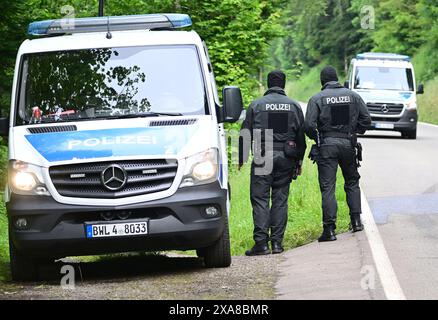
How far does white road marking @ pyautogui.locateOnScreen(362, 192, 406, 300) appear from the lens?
863 cm

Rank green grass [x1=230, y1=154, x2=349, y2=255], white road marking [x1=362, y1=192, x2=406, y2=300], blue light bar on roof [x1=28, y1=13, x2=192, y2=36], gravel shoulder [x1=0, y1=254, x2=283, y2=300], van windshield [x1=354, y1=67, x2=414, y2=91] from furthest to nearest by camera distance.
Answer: van windshield [x1=354, y1=67, x2=414, y2=91], green grass [x1=230, y1=154, x2=349, y2=255], blue light bar on roof [x1=28, y1=13, x2=192, y2=36], gravel shoulder [x1=0, y1=254, x2=283, y2=300], white road marking [x1=362, y1=192, x2=406, y2=300]

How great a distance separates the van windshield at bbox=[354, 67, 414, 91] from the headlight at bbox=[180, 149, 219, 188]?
852 inches

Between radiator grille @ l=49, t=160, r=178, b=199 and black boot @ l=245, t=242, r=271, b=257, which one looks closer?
radiator grille @ l=49, t=160, r=178, b=199

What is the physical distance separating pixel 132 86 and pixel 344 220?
4101mm

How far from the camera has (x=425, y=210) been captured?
48.3ft

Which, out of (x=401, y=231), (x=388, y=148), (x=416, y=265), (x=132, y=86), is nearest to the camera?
(x=416, y=265)

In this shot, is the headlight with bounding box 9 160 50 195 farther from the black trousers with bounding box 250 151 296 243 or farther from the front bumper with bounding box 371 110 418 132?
the front bumper with bounding box 371 110 418 132

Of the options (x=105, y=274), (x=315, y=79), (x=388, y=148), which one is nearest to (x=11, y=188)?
(x=105, y=274)

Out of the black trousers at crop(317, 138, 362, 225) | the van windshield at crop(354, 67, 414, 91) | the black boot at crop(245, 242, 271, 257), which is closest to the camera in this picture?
the black boot at crop(245, 242, 271, 257)

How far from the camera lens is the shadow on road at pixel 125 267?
11.0 m

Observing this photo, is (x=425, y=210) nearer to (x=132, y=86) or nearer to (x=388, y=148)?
(x=132, y=86)

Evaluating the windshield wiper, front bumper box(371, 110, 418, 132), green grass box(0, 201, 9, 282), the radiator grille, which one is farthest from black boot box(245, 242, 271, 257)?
front bumper box(371, 110, 418, 132)

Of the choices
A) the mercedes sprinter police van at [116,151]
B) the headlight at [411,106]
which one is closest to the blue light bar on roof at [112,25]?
the mercedes sprinter police van at [116,151]

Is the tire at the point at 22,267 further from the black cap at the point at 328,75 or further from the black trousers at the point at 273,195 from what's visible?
the black cap at the point at 328,75
